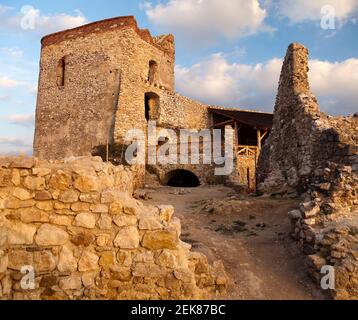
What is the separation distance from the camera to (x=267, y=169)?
37.9 ft

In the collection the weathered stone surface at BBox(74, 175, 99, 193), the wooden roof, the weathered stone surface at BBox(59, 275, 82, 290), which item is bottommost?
the weathered stone surface at BBox(59, 275, 82, 290)

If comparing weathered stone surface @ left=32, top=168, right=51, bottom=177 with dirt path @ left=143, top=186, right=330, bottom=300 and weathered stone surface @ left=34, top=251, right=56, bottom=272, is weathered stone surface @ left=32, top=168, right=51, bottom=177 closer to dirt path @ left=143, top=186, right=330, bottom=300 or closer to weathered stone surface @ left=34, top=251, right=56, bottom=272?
weathered stone surface @ left=34, top=251, right=56, bottom=272

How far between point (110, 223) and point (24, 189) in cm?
117

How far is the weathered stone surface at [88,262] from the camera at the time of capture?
154 inches

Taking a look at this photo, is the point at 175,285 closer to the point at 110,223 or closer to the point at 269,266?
the point at 110,223

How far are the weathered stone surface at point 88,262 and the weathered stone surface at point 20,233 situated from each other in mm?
666

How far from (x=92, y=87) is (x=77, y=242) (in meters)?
16.6

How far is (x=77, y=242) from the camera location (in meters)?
3.97

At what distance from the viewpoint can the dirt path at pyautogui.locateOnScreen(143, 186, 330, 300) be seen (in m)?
4.97

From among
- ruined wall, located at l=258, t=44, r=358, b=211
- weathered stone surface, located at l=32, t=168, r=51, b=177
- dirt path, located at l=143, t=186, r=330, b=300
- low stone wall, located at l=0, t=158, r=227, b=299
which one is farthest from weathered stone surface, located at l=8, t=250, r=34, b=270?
ruined wall, located at l=258, t=44, r=358, b=211

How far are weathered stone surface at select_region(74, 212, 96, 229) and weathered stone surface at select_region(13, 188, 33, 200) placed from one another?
0.65 m

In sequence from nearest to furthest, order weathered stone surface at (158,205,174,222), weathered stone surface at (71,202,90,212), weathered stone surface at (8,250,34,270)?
weathered stone surface at (8,250,34,270) < weathered stone surface at (71,202,90,212) < weathered stone surface at (158,205,174,222)

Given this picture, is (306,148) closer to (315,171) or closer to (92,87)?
(315,171)

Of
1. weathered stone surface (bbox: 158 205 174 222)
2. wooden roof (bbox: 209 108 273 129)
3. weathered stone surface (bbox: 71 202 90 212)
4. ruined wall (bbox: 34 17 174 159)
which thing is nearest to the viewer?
weathered stone surface (bbox: 71 202 90 212)
